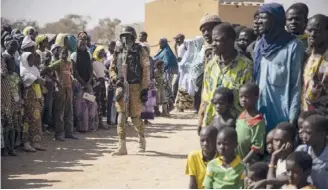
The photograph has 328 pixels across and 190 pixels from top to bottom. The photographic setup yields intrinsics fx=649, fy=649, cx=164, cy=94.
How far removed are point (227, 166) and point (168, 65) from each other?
1113 cm

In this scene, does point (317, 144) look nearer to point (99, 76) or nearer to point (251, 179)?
point (251, 179)

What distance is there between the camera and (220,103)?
5258mm

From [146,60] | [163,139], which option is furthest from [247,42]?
[163,139]

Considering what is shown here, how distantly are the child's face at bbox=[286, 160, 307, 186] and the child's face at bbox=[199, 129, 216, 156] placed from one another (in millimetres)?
686

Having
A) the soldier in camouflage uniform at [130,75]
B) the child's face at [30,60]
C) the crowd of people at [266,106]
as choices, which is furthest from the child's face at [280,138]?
the child's face at [30,60]

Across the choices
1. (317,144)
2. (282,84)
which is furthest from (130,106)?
(317,144)

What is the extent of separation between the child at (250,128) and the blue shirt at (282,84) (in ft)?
0.64

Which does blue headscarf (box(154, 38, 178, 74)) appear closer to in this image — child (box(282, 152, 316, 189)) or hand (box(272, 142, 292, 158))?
hand (box(272, 142, 292, 158))

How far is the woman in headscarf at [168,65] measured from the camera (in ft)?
51.2

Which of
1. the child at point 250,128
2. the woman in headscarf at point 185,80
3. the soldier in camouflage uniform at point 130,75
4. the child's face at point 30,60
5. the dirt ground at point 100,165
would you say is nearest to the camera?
the child at point 250,128

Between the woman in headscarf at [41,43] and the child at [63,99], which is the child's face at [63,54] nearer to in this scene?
Answer: the child at [63,99]

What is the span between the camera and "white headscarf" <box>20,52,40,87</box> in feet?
Result: 30.3

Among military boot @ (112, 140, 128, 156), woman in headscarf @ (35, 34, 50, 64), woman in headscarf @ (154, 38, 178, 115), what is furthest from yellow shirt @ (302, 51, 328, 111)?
woman in headscarf @ (154, 38, 178, 115)

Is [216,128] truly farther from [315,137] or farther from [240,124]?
[315,137]
